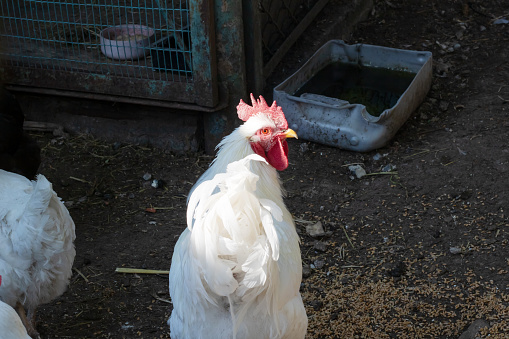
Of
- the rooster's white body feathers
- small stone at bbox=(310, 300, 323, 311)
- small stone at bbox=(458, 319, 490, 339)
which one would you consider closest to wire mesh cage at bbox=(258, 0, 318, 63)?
small stone at bbox=(310, 300, 323, 311)

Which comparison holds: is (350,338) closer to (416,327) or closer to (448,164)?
(416,327)

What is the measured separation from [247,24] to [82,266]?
2.36 m

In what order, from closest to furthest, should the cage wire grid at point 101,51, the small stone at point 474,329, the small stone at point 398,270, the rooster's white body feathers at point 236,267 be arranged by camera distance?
the rooster's white body feathers at point 236,267 → the small stone at point 474,329 → the small stone at point 398,270 → the cage wire grid at point 101,51

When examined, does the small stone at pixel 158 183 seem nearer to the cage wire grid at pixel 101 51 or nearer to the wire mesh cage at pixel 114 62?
the wire mesh cage at pixel 114 62

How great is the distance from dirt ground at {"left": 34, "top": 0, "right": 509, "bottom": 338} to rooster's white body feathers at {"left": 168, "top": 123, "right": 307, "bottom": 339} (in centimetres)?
92

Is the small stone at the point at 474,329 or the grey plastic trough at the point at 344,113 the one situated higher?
the grey plastic trough at the point at 344,113

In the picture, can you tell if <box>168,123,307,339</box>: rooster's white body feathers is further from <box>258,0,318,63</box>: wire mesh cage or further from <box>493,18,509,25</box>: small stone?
<box>493,18,509,25</box>: small stone

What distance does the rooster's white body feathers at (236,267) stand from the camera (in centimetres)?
248

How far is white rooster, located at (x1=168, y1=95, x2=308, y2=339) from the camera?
2480 millimetres

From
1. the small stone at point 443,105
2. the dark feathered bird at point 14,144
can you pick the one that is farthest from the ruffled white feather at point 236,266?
the small stone at point 443,105

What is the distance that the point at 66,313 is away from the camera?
3.75 metres

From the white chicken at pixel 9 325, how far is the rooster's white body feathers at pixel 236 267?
28.1 inches

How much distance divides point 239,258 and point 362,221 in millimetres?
2116

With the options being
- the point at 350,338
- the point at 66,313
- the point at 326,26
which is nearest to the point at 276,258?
the point at 350,338
